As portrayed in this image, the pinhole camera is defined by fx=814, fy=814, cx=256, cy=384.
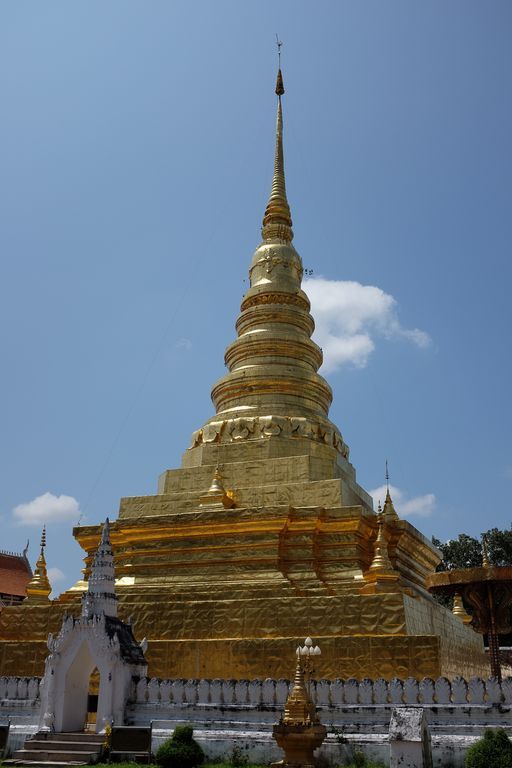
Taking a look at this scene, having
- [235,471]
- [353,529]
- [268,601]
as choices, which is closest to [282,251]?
[235,471]

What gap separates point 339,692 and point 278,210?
17.5m

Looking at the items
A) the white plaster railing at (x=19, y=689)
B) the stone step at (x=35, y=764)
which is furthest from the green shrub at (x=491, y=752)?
the white plaster railing at (x=19, y=689)

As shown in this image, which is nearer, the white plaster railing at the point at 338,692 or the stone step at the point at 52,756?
the white plaster railing at the point at 338,692

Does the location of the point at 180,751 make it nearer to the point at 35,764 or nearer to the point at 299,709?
the point at 299,709

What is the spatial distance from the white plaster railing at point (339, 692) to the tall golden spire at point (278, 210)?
52.6 feet

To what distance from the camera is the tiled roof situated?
38.9 metres

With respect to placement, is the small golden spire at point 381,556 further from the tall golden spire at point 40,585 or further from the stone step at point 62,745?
the tall golden spire at point 40,585

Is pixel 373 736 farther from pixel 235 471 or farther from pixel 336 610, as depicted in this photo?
pixel 235 471

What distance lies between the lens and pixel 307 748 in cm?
1076

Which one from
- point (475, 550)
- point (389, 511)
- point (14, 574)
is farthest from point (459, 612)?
→ point (14, 574)

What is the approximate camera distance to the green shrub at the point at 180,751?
447 inches

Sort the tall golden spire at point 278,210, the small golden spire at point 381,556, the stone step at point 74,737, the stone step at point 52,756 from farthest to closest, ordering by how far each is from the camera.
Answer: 1. the tall golden spire at point 278,210
2. the small golden spire at point 381,556
3. the stone step at point 74,737
4. the stone step at point 52,756

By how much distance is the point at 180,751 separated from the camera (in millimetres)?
11398

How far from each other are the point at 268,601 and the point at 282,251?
39.6 ft
